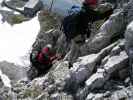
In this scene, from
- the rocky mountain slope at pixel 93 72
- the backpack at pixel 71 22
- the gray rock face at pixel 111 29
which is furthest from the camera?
the backpack at pixel 71 22

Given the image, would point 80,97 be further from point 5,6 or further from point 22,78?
point 5,6

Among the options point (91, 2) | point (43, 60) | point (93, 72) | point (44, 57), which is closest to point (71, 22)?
point (91, 2)

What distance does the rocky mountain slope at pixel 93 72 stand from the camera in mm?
15398

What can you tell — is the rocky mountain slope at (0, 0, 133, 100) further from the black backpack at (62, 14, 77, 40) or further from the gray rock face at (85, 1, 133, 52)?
the black backpack at (62, 14, 77, 40)

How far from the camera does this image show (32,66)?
883 inches

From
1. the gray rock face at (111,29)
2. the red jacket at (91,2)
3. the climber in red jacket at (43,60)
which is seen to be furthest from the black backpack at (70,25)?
the climber in red jacket at (43,60)

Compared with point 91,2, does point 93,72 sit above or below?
below

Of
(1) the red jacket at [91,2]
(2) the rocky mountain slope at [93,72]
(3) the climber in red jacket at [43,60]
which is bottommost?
(2) the rocky mountain slope at [93,72]

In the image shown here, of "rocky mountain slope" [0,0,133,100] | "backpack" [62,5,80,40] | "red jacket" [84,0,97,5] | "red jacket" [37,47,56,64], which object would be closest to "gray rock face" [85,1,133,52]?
"rocky mountain slope" [0,0,133,100]

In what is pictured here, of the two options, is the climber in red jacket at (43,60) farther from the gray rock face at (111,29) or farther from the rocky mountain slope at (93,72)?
the gray rock face at (111,29)

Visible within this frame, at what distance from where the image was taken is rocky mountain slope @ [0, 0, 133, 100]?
1540 cm

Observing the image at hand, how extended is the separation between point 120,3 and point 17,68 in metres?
6.69

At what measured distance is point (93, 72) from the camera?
16625 mm

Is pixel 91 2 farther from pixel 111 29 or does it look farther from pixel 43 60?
pixel 43 60
